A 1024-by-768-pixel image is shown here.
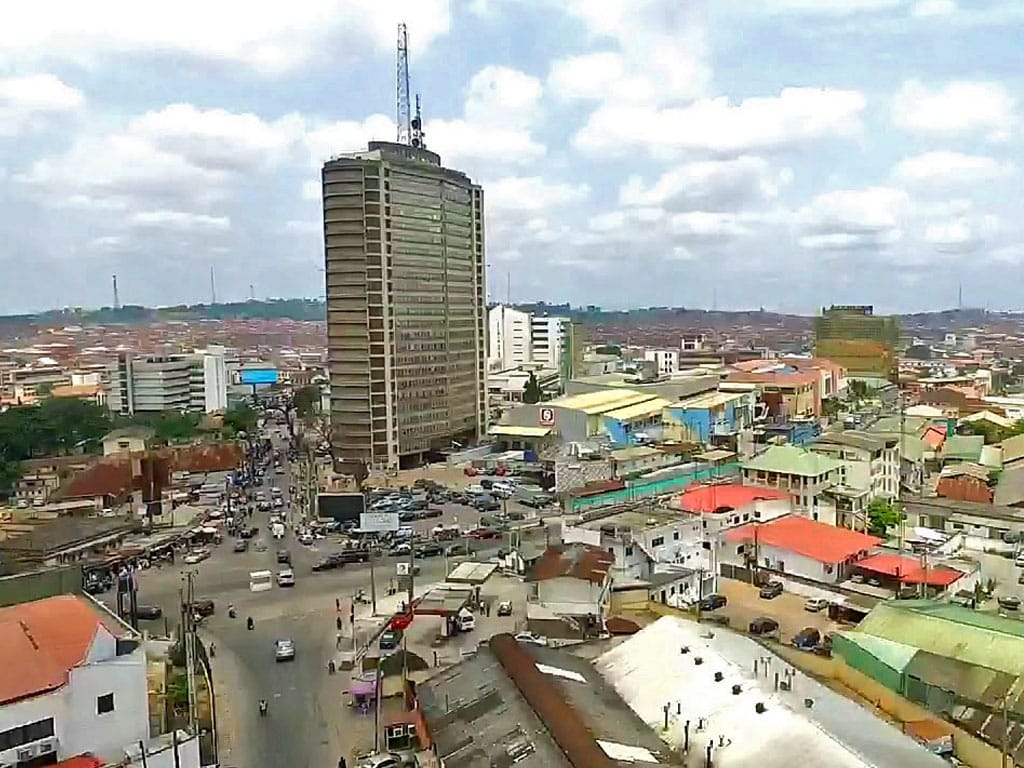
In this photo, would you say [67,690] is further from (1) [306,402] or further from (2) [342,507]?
(1) [306,402]

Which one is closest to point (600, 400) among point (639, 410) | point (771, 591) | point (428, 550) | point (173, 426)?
point (639, 410)

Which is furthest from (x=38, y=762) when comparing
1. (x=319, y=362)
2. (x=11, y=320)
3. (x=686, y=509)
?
(x=11, y=320)

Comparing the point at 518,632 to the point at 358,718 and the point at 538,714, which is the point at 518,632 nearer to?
the point at 358,718

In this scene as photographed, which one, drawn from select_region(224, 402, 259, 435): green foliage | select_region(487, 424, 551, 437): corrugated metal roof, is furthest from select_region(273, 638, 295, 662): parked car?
select_region(224, 402, 259, 435): green foliage

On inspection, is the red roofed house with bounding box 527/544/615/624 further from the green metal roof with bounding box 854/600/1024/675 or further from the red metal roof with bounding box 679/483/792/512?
the red metal roof with bounding box 679/483/792/512

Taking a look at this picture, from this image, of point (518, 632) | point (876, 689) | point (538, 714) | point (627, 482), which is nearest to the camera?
point (538, 714)

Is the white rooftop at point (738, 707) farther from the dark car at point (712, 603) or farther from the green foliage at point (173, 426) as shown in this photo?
the green foliage at point (173, 426)
